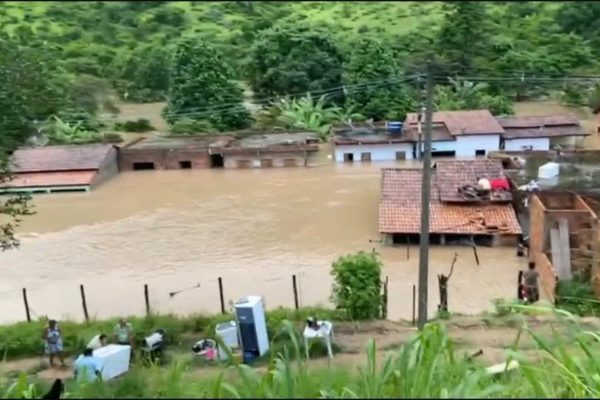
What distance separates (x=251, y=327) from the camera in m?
7.74

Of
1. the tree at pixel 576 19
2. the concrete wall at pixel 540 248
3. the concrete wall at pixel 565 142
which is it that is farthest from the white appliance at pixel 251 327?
the concrete wall at pixel 565 142

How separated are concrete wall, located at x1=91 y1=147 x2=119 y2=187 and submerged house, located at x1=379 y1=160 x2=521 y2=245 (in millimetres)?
8596

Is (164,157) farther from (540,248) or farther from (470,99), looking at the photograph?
(540,248)

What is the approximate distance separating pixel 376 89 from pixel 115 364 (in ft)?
67.1

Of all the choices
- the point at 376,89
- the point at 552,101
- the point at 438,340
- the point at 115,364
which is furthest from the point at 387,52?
the point at 438,340

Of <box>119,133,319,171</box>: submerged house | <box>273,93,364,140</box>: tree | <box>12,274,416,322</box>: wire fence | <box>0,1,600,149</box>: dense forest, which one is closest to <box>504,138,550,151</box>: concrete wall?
<box>0,1,600,149</box>: dense forest

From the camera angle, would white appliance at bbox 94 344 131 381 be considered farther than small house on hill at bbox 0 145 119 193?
No

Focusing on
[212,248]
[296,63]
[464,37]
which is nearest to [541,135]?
[464,37]

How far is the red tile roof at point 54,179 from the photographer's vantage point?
20266mm

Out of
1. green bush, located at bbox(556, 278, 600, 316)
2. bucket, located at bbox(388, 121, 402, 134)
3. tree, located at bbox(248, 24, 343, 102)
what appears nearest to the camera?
green bush, located at bbox(556, 278, 600, 316)

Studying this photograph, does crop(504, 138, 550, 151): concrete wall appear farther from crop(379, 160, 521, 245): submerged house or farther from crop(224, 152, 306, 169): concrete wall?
crop(224, 152, 306, 169): concrete wall

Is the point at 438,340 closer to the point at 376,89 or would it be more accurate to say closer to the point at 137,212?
the point at 137,212

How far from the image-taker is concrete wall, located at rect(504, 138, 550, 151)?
73.3ft

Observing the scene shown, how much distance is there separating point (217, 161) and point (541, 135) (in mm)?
9902
